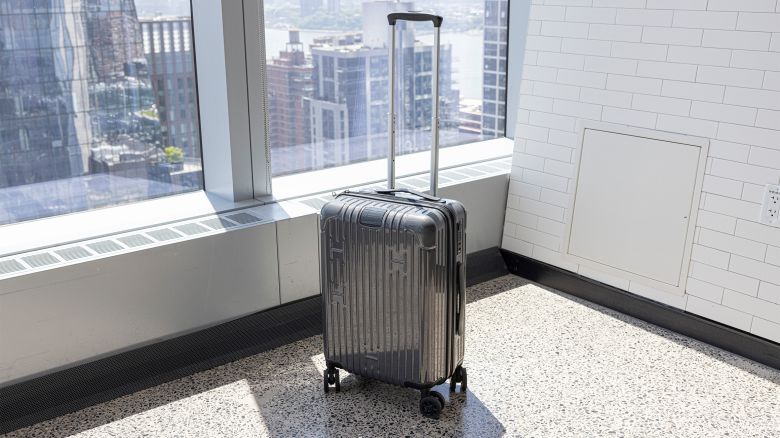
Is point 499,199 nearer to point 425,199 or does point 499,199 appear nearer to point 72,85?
point 425,199

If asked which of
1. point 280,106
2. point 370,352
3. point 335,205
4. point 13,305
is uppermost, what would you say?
point 280,106

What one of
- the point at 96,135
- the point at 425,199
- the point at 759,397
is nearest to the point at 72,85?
the point at 96,135

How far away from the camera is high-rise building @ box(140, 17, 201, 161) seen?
9.68 feet

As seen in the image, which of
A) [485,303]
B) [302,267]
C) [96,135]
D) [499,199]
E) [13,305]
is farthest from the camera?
[499,199]

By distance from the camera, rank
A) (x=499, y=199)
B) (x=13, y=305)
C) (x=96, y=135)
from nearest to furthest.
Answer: (x=13, y=305), (x=96, y=135), (x=499, y=199)

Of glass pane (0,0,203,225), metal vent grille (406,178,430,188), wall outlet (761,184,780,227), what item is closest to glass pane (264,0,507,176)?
metal vent grille (406,178,430,188)

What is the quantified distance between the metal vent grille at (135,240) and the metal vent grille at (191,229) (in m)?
0.14

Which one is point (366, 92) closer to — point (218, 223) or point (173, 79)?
point (173, 79)

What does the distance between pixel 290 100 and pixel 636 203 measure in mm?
1470

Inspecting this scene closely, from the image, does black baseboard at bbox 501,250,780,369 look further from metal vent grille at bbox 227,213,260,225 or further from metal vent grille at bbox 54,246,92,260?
metal vent grille at bbox 54,246,92,260

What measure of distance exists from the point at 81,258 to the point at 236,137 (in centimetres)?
76

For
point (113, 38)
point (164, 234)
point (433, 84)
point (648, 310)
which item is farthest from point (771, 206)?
point (113, 38)

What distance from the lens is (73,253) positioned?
8.60 feet

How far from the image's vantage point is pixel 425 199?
2582mm
